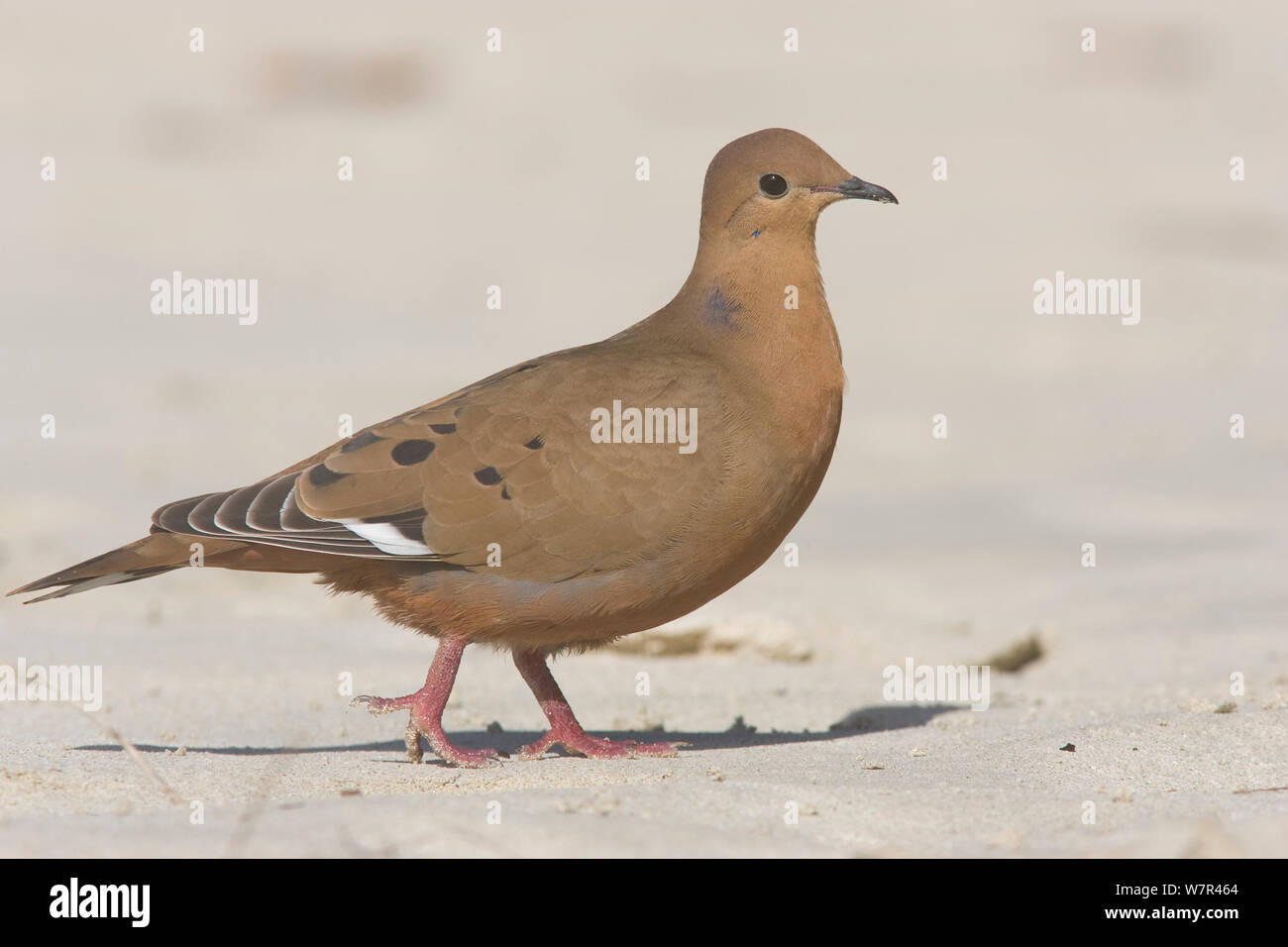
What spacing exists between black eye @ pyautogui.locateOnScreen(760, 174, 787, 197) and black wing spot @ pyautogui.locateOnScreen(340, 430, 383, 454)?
5.84 feet

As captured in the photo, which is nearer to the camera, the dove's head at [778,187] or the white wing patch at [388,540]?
the white wing patch at [388,540]

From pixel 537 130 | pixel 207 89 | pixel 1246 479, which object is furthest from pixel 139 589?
pixel 207 89

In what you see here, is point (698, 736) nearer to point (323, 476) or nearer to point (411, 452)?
point (411, 452)

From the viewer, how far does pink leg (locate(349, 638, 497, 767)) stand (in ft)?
19.9

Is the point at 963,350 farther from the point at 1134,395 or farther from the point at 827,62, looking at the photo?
the point at 827,62

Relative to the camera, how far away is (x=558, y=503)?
5.94 m

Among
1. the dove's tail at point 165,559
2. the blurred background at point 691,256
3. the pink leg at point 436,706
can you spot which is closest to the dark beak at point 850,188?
the pink leg at point 436,706

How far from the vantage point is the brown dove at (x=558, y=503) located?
19.4 ft

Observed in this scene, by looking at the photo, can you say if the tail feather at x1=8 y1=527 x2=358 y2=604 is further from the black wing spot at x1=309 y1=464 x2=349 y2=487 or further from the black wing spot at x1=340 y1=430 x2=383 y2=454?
the black wing spot at x1=340 y1=430 x2=383 y2=454

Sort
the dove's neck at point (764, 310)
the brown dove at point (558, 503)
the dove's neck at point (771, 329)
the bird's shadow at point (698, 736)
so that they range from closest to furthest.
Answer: the brown dove at point (558, 503) < the dove's neck at point (771, 329) < the dove's neck at point (764, 310) < the bird's shadow at point (698, 736)

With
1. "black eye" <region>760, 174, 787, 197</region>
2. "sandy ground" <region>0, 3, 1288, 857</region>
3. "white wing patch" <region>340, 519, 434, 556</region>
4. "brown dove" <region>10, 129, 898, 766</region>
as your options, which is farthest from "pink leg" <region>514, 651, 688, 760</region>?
"black eye" <region>760, 174, 787, 197</region>

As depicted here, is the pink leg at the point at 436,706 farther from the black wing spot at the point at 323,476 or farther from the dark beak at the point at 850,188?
the dark beak at the point at 850,188

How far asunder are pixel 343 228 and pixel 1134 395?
37.6ft

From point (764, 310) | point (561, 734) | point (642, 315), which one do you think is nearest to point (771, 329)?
point (764, 310)
